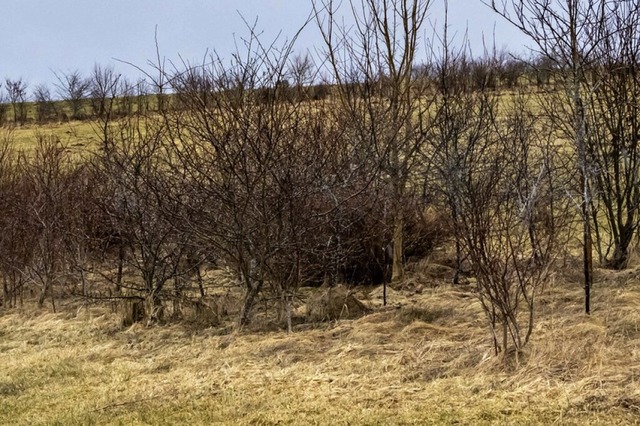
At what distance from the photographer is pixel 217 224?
6.11 m

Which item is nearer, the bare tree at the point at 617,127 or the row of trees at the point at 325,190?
the row of trees at the point at 325,190

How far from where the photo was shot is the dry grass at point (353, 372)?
379cm

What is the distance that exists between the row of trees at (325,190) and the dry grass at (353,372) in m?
0.41

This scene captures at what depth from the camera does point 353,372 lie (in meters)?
4.61

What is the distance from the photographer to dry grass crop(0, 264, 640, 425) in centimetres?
379

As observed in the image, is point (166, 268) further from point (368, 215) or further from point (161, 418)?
point (161, 418)

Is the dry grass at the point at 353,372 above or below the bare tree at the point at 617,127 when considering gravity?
below

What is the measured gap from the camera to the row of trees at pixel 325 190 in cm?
529

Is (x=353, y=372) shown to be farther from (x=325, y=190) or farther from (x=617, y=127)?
(x=617, y=127)

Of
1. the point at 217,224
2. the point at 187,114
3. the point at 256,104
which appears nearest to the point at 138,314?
the point at 217,224

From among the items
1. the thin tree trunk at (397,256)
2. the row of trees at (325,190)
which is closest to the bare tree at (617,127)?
the row of trees at (325,190)

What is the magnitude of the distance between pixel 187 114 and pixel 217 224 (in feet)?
4.29

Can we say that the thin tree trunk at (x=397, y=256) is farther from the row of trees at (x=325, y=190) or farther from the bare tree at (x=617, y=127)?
the bare tree at (x=617, y=127)

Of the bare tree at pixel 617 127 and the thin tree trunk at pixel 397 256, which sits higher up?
the bare tree at pixel 617 127
